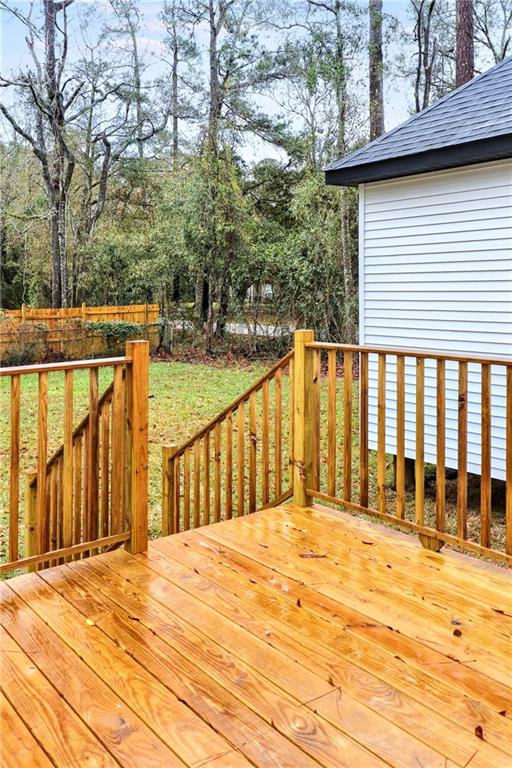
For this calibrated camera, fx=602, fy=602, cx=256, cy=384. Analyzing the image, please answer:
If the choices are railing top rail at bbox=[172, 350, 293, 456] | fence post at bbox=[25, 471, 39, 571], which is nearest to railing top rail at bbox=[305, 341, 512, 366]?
railing top rail at bbox=[172, 350, 293, 456]

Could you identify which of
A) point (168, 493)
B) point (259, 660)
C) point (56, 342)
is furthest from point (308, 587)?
point (56, 342)

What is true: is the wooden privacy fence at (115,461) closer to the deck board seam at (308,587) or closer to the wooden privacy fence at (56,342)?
the deck board seam at (308,587)

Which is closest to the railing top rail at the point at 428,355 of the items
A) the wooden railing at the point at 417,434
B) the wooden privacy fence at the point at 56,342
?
the wooden railing at the point at 417,434

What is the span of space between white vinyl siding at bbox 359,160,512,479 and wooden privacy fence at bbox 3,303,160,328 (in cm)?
561

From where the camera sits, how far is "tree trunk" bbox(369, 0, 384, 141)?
358 inches

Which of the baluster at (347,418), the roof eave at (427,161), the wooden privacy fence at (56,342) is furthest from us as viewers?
the wooden privacy fence at (56,342)

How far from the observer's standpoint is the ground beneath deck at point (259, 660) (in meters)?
1.46

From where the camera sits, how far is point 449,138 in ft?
14.8

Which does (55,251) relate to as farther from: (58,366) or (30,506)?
(58,366)

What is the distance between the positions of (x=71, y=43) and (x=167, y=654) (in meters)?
10.4

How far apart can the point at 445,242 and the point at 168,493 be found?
2945 mm

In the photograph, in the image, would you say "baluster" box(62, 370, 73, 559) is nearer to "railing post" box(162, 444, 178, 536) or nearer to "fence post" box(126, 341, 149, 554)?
"fence post" box(126, 341, 149, 554)

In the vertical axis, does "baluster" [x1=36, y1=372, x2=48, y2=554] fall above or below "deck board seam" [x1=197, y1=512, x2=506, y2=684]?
above

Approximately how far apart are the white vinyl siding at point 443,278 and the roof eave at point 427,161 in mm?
147
